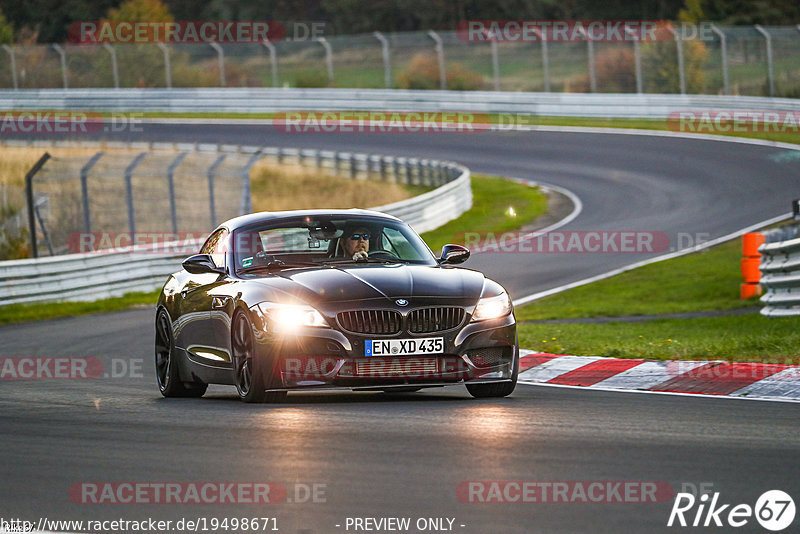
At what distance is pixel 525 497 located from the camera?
6.17 meters

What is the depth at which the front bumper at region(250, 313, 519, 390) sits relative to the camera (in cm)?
923

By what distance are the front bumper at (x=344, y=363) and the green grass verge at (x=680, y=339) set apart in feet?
10.7

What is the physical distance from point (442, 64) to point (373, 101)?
288 cm

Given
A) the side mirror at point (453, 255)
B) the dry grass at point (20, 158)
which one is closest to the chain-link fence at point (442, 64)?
the dry grass at point (20, 158)

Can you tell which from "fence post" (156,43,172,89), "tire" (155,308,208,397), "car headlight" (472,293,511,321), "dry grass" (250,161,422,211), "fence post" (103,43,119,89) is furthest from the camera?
"fence post" (103,43,119,89)

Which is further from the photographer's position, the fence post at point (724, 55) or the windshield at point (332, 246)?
the fence post at point (724, 55)

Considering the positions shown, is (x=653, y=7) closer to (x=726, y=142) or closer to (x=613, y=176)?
(x=726, y=142)

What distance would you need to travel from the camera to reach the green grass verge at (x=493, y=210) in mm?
29922

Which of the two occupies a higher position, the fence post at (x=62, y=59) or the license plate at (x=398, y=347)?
the license plate at (x=398, y=347)

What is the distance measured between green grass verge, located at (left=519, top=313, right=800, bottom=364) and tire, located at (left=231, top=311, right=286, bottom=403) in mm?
4003

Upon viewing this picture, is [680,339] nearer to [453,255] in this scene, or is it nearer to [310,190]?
[453,255]

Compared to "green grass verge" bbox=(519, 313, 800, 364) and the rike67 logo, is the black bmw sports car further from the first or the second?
the rike67 logo

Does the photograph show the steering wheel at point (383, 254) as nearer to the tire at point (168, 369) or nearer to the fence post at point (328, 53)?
the tire at point (168, 369)

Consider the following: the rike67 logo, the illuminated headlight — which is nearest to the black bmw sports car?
the illuminated headlight
